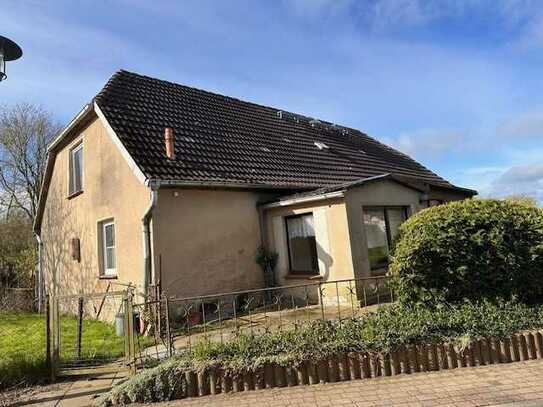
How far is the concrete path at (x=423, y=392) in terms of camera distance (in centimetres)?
460

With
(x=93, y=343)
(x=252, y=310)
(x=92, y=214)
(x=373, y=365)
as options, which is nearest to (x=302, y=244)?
(x=252, y=310)

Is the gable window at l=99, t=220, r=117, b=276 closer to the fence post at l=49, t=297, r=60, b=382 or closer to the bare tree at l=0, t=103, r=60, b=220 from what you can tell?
the fence post at l=49, t=297, r=60, b=382

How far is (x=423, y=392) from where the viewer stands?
16.0ft

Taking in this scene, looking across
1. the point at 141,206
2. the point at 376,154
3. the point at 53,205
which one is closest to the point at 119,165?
the point at 141,206

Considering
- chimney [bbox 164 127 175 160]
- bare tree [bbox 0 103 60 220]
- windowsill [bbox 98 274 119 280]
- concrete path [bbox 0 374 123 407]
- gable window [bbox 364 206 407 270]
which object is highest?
bare tree [bbox 0 103 60 220]

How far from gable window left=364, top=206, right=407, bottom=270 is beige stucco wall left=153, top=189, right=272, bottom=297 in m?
3.03

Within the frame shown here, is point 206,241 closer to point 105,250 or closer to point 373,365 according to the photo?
point 105,250

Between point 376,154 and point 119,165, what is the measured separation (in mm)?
13601

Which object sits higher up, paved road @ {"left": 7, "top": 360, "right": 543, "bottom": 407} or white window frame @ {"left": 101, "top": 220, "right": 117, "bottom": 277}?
white window frame @ {"left": 101, "top": 220, "right": 117, "bottom": 277}

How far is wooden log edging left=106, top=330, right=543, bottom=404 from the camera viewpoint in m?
5.37

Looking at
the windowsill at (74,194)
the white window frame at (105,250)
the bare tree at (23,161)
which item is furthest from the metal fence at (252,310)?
the bare tree at (23,161)

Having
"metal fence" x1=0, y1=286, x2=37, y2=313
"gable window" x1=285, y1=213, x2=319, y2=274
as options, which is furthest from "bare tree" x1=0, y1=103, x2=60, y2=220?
"gable window" x1=285, y1=213, x2=319, y2=274

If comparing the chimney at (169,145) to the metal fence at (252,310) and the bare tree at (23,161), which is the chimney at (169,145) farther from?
the bare tree at (23,161)

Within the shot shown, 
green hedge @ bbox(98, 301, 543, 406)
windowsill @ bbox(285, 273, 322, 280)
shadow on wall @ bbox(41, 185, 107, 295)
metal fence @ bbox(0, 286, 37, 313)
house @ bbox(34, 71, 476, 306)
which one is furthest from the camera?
metal fence @ bbox(0, 286, 37, 313)
